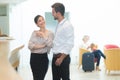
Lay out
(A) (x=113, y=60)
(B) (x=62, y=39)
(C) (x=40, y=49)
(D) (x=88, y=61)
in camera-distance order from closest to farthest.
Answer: (B) (x=62, y=39), (C) (x=40, y=49), (A) (x=113, y=60), (D) (x=88, y=61)

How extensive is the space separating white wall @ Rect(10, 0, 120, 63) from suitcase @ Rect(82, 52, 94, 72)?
203cm

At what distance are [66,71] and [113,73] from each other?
5.65 m

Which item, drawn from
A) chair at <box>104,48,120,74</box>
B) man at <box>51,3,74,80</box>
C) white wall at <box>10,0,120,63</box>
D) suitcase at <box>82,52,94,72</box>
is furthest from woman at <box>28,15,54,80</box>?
white wall at <box>10,0,120,63</box>

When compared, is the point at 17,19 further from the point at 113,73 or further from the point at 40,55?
the point at 40,55

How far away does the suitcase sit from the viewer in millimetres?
9461

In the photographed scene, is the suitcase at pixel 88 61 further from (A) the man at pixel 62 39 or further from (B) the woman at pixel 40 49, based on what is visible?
(A) the man at pixel 62 39

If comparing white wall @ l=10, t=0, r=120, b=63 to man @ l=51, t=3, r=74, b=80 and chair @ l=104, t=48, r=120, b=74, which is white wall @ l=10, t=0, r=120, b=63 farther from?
man @ l=51, t=3, r=74, b=80

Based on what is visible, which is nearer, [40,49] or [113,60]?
[40,49]

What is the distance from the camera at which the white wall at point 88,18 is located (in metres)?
11.2

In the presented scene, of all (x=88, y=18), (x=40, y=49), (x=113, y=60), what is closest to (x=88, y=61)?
(x=113, y=60)

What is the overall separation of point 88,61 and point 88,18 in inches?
107

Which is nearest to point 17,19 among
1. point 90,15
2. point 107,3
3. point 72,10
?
point 72,10

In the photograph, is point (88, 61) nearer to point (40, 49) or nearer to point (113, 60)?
point (113, 60)

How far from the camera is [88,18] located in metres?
11.6
